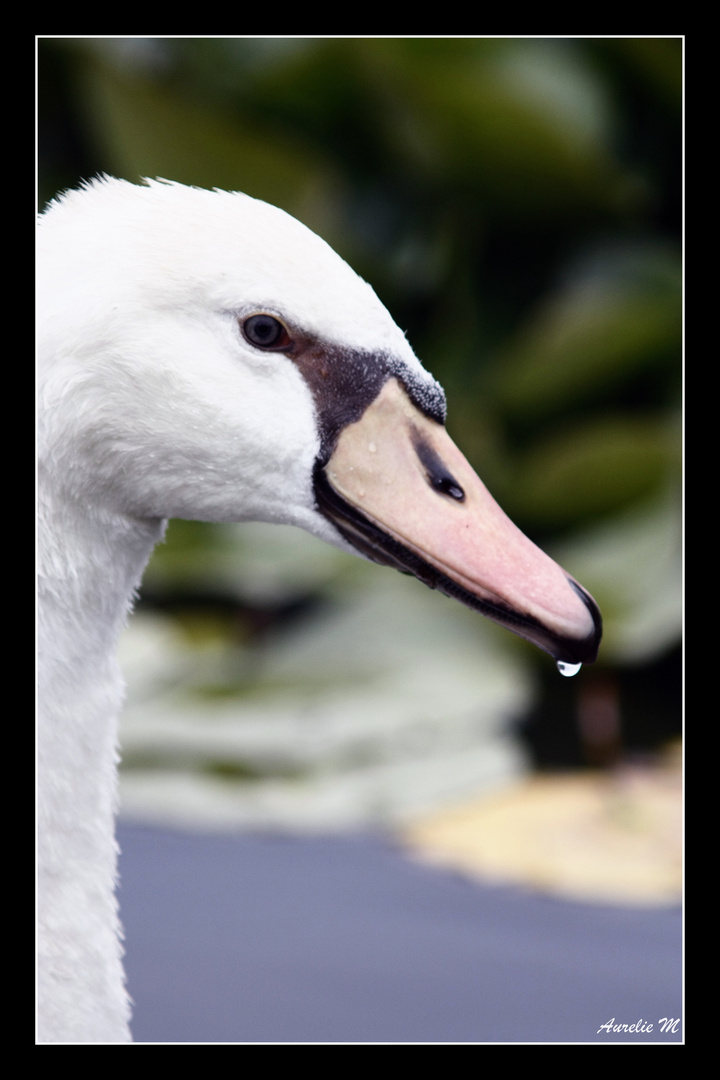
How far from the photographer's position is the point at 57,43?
2627 millimetres

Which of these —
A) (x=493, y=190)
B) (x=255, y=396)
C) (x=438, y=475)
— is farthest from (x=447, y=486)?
(x=493, y=190)

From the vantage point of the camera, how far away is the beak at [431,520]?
98cm

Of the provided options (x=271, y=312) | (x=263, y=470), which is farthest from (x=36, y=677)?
(x=271, y=312)

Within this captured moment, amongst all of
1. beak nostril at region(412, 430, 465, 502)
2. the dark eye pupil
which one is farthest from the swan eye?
beak nostril at region(412, 430, 465, 502)

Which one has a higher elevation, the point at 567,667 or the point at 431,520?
the point at 431,520

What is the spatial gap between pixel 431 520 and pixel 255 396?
0.55 ft

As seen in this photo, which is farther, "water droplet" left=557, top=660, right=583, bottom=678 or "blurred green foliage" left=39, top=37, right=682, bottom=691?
"blurred green foliage" left=39, top=37, right=682, bottom=691

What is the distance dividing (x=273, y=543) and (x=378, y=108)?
924mm

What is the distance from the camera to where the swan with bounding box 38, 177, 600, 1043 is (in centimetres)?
99

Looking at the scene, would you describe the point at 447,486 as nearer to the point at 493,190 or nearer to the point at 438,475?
the point at 438,475

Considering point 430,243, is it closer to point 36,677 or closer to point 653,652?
point 653,652

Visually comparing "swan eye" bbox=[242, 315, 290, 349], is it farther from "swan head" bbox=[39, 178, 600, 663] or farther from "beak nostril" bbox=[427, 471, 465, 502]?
"beak nostril" bbox=[427, 471, 465, 502]

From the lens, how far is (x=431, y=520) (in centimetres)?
102

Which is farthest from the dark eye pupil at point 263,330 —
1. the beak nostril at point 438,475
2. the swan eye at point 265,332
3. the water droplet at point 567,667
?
the water droplet at point 567,667
